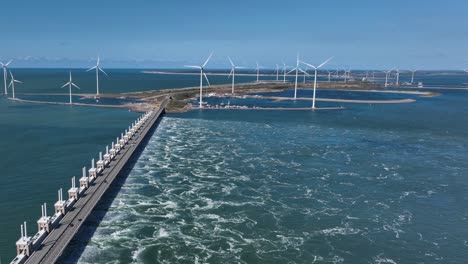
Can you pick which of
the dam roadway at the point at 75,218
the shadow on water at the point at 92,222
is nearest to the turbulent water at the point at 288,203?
the shadow on water at the point at 92,222

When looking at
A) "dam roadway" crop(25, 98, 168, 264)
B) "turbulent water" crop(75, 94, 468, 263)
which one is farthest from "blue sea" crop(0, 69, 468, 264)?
"dam roadway" crop(25, 98, 168, 264)

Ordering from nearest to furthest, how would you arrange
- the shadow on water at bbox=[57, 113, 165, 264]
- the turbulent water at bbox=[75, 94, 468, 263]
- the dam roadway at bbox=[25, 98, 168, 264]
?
the dam roadway at bbox=[25, 98, 168, 264] → the shadow on water at bbox=[57, 113, 165, 264] → the turbulent water at bbox=[75, 94, 468, 263]

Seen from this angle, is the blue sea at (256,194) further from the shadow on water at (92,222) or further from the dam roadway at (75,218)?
the dam roadway at (75,218)

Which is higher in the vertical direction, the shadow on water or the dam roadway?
the dam roadway

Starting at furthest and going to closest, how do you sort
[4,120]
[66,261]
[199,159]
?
[4,120] < [199,159] < [66,261]

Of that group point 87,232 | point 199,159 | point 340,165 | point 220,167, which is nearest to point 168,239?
point 87,232

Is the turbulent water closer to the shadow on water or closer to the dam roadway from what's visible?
the shadow on water

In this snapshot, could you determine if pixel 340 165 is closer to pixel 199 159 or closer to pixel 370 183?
pixel 370 183

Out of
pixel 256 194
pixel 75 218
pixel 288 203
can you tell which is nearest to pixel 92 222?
pixel 75 218
